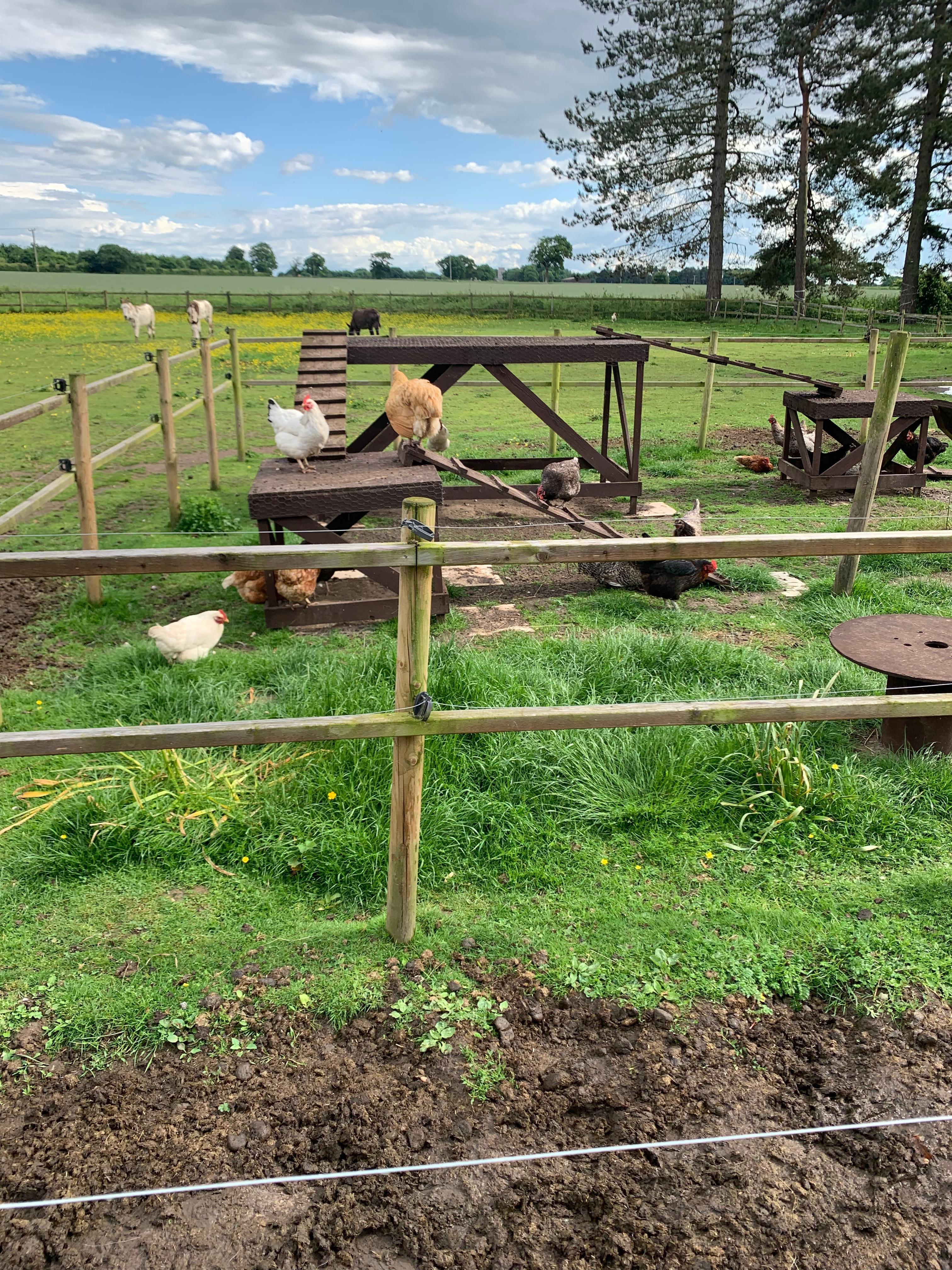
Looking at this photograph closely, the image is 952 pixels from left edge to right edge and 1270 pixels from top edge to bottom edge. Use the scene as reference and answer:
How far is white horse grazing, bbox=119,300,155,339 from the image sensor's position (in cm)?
2230

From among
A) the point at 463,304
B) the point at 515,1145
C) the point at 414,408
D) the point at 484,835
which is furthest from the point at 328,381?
the point at 463,304

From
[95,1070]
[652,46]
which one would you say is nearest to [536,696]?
[95,1070]

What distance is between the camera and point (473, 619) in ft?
18.3

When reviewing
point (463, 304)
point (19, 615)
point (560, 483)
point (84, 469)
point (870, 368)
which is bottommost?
point (19, 615)

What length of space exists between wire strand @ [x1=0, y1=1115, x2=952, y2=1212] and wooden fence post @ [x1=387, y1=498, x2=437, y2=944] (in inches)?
31.0

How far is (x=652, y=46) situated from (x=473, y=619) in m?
33.8

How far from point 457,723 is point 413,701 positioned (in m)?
0.14

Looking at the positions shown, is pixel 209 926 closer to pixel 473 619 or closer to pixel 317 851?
pixel 317 851

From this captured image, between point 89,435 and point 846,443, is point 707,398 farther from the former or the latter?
point 89,435

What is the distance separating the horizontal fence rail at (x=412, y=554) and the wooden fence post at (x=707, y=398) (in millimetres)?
7626

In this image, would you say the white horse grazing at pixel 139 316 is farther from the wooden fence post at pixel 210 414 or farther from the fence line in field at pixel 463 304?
the wooden fence post at pixel 210 414

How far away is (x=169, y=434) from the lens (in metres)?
7.17

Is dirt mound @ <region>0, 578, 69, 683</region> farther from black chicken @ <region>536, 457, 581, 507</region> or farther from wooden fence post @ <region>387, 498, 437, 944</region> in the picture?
black chicken @ <region>536, 457, 581, 507</region>

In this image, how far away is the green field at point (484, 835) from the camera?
265 cm
